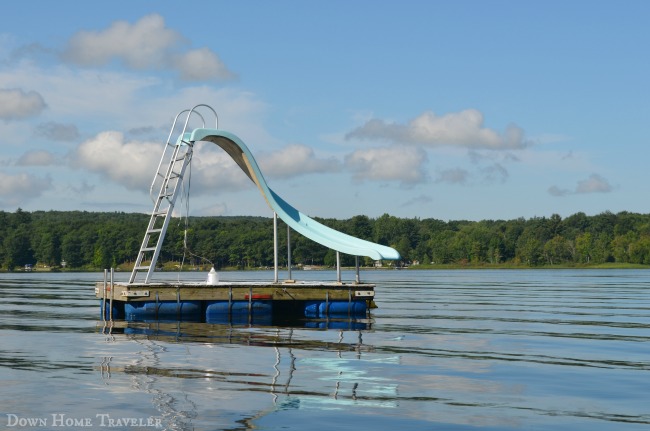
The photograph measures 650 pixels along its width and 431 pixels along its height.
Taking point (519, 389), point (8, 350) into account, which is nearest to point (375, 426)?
point (519, 389)

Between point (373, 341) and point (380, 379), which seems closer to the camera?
point (380, 379)

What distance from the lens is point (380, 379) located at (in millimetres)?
24250

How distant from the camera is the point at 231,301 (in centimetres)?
4478

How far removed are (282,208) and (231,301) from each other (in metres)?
6.14

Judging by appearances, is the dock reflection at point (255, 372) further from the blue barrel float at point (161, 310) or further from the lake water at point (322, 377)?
the blue barrel float at point (161, 310)

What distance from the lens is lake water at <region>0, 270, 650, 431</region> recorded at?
1908 cm

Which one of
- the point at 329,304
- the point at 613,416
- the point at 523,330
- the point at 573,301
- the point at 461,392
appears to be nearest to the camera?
the point at 613,416

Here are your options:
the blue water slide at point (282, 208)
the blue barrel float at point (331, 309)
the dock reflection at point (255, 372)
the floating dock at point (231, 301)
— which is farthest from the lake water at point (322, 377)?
the blue water slide at point (282, 208)

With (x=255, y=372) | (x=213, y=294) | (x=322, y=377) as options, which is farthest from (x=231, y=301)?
(x=322, y=377)

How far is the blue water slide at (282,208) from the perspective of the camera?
151 ft

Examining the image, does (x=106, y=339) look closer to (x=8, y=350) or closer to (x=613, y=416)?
(x=8, y=350)

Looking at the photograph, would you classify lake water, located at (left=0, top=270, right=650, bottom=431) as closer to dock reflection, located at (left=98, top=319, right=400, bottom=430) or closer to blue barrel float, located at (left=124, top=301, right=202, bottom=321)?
dock reflection, located at (left=98, top=319, right=400, bottom=430)

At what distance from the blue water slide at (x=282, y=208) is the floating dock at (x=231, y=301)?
211cm

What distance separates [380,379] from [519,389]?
3740 mm
